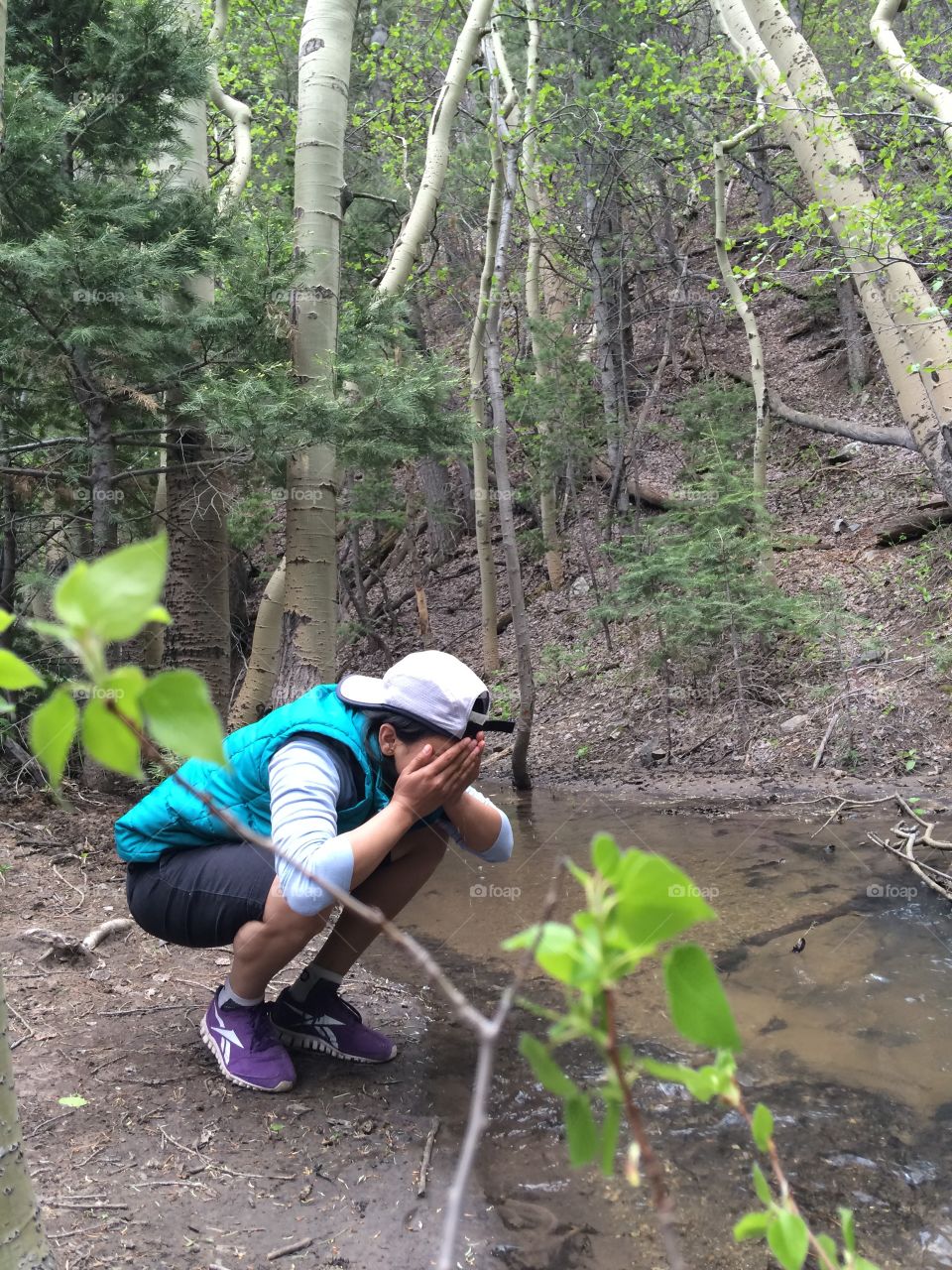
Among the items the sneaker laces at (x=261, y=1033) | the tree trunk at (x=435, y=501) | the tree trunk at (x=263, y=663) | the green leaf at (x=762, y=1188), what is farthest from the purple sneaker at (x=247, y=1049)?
the tree trunk at (x=435, y=501)

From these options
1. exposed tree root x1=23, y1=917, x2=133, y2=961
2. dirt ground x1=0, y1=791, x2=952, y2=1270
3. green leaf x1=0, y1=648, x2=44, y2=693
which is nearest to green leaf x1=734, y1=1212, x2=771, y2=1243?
green leaf x1=0, y1=648, x2=44, y2=693

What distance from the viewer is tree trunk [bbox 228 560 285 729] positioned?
238 inches

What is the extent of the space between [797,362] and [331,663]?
444 inches

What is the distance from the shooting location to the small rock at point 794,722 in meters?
6.75

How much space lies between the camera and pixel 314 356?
16.8ft

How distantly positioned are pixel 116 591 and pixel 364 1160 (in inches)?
A: 84.8

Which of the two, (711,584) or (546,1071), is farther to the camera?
(711,584)

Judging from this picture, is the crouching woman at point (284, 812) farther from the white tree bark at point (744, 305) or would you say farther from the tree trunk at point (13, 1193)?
the white tree bark at point (744, 305)

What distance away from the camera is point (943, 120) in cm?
576

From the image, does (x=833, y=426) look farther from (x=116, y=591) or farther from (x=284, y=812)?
(x=116, y=591)

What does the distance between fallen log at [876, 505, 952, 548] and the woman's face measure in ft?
25.1

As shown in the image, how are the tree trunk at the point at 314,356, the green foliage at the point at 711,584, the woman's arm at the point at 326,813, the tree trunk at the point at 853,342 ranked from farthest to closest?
1. the tree trunk at the point at 853,342
2. the green foliage at the point at 711,584
3. the tree trunk at the point at 314,356
4. the woman's arm at the point at 326,813

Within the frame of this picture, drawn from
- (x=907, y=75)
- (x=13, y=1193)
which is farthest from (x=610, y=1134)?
(x=907, y=75)

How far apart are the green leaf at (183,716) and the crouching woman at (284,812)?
70.8 inches
